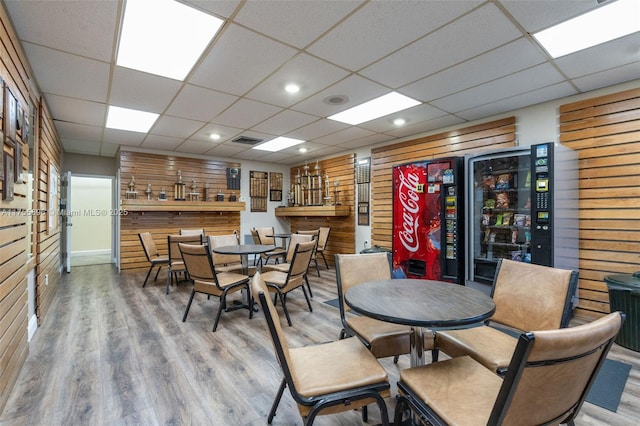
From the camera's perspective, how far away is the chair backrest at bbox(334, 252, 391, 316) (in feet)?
7.73

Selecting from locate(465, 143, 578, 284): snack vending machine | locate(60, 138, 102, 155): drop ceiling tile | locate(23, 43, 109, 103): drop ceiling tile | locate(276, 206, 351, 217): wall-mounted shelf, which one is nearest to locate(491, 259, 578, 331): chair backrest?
locate(465, 143, 578, 284): snack vending machine

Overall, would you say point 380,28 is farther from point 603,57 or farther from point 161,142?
point 161,142

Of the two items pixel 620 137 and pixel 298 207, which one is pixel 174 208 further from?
A: pixel 620 137

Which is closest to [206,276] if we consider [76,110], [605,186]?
[76,110]

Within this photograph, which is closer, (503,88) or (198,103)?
(503,88)

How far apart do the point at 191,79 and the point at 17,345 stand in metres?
2.73

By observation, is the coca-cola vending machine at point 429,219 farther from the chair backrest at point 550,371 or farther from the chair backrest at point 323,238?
the chair backrest at point 550,371

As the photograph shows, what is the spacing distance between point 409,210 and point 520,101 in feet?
6.45

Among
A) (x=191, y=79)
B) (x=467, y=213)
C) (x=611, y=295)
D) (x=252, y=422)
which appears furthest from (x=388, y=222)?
(x=252, y=422)

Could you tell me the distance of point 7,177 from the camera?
2.00 metres

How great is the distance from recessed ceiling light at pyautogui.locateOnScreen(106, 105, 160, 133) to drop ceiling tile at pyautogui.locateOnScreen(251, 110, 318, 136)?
1.53 metres

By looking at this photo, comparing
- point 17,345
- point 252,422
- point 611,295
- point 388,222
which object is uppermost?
point 388,222

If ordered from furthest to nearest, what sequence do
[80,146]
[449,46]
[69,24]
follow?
[80,146]
[449,46]
[69,24]

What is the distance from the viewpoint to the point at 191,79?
125 inches
